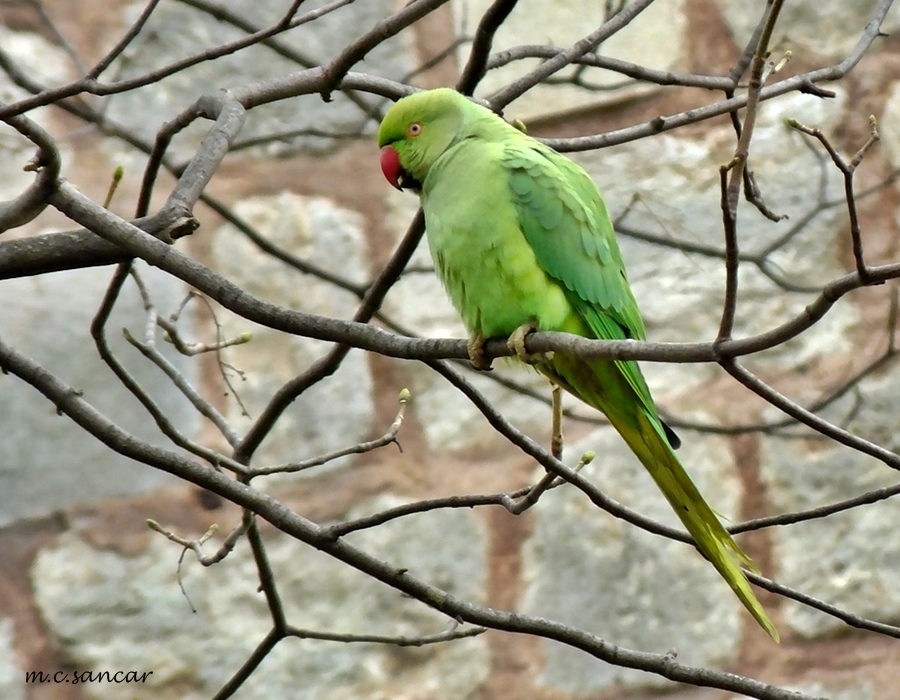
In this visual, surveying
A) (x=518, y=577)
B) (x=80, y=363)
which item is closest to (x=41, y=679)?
(x=80, y=363)

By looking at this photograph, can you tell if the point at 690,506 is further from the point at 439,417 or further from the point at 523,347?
the point at 439,417

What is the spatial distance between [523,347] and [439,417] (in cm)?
89

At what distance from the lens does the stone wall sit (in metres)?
1.97

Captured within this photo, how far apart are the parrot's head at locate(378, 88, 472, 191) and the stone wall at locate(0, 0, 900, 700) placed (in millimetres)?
302

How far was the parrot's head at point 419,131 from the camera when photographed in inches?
65.1

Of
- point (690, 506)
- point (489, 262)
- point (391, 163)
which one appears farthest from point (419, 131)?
point (690, 506)

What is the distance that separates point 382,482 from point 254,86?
87cm

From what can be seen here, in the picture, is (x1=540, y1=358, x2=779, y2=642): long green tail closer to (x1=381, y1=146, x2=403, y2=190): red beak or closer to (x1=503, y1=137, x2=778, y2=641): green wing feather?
(x1=503, y1=137, x2=778, y2=641): green wing feather

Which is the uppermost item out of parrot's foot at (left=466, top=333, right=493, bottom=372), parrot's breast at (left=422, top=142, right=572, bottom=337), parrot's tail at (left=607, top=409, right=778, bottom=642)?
parrot's breast at (left=422, top=142, right=572, bottom=337)

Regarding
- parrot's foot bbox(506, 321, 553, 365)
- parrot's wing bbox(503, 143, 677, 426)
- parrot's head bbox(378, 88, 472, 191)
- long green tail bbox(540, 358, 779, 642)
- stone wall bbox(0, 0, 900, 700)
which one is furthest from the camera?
stone wall bbox(0, 0, 900, 700)

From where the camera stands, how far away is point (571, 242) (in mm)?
1535

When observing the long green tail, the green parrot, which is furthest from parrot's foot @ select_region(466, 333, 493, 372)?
the long green tail

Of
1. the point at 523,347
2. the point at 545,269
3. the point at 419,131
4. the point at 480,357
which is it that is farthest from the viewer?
the point at 419,131

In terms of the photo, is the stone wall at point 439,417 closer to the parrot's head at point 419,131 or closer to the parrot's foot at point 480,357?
the parrot's head at point 419,131
